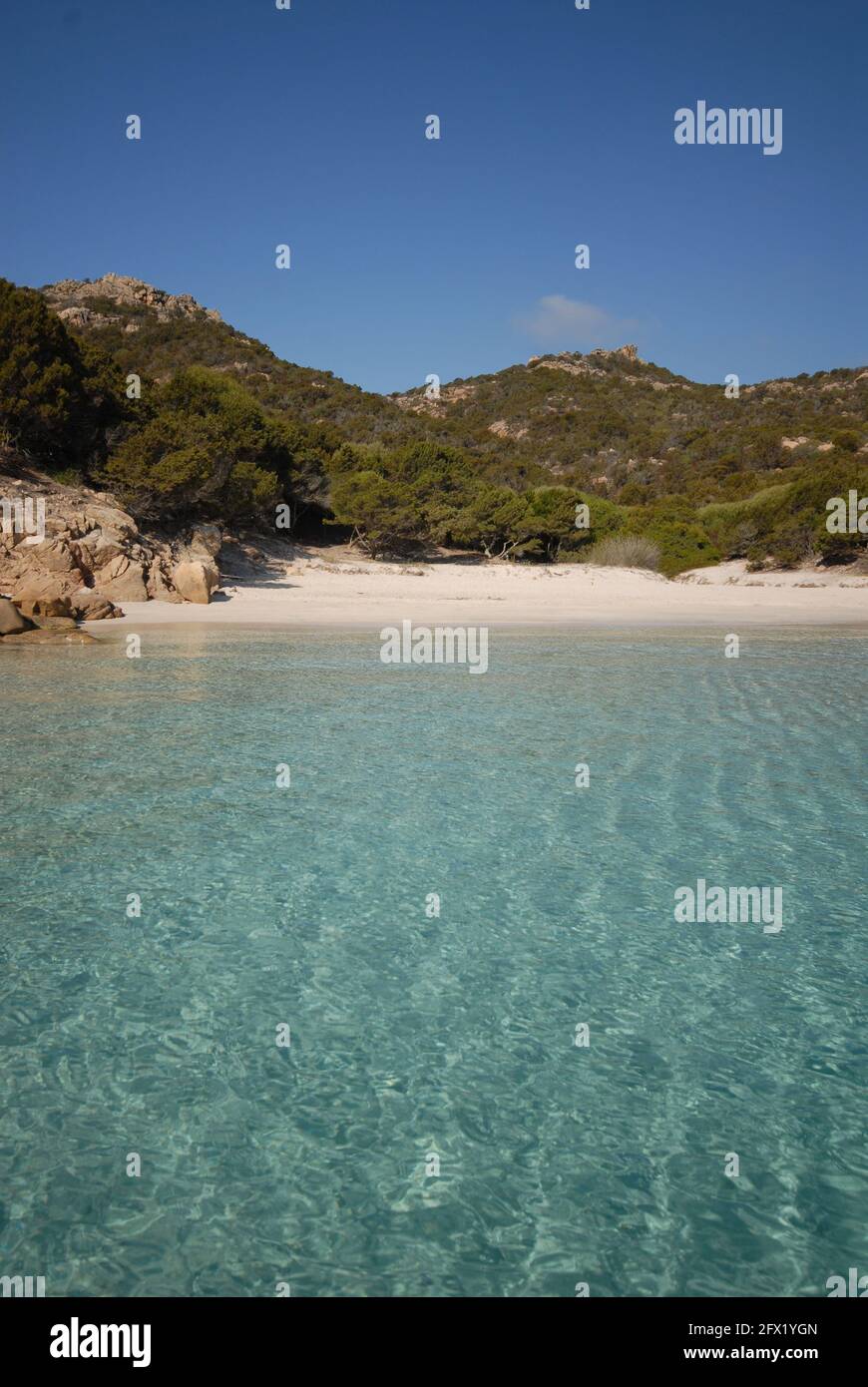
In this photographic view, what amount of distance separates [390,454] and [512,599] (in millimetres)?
12574

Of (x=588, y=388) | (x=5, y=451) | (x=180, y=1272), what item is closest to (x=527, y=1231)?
(x=180, y=1272)

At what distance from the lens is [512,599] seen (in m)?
27.8

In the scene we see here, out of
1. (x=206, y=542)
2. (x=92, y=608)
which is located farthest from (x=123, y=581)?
(x=206, y=542)

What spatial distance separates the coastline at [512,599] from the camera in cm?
2261

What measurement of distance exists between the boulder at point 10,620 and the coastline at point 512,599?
2.02m

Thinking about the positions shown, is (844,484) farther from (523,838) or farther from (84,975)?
(84,975)

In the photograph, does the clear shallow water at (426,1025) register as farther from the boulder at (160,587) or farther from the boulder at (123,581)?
the boulder at (160,587)

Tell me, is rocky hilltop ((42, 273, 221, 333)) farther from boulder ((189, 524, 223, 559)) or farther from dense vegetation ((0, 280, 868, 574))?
boulder ((189, 524, 223, 559))

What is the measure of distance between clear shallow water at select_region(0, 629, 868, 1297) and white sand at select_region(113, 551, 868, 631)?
46.1 ft

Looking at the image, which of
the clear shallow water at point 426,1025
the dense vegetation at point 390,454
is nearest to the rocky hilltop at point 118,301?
the dense vegetation at point 390,454

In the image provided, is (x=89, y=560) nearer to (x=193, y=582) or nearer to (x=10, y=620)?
(x=193, y=582)

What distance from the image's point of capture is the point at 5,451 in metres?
23.8

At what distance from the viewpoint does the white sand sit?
74.6 feet
